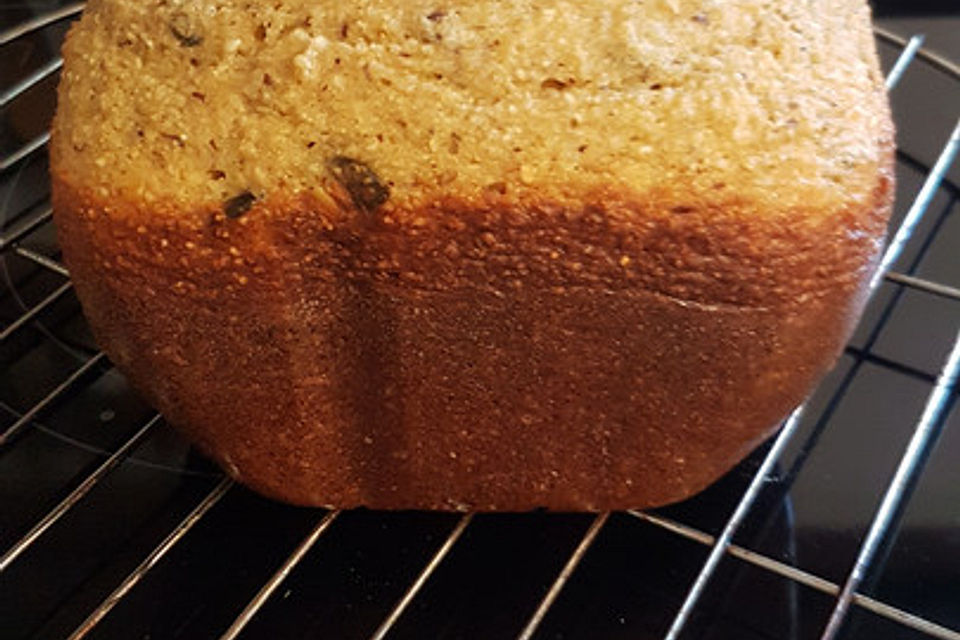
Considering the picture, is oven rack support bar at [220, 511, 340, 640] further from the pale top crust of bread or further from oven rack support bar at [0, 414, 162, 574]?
the pale top crust of bread

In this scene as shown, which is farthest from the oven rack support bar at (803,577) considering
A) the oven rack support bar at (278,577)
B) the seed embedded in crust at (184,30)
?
the seed embedded in crust at (184,30)

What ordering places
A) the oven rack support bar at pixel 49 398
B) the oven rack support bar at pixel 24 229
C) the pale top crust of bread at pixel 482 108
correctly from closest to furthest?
the pale top crust of bread at pixel 482 108, the oven rack support bar at pixel 49 398, the oven rack support bar at pixel 24 229

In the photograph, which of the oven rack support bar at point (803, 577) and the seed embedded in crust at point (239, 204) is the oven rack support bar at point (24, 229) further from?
the oven rack support bar at point (803, 577)

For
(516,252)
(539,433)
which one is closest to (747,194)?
(516,252)

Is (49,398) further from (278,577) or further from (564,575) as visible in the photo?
→ (564,575)

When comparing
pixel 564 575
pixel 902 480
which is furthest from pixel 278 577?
pixel 902 480
